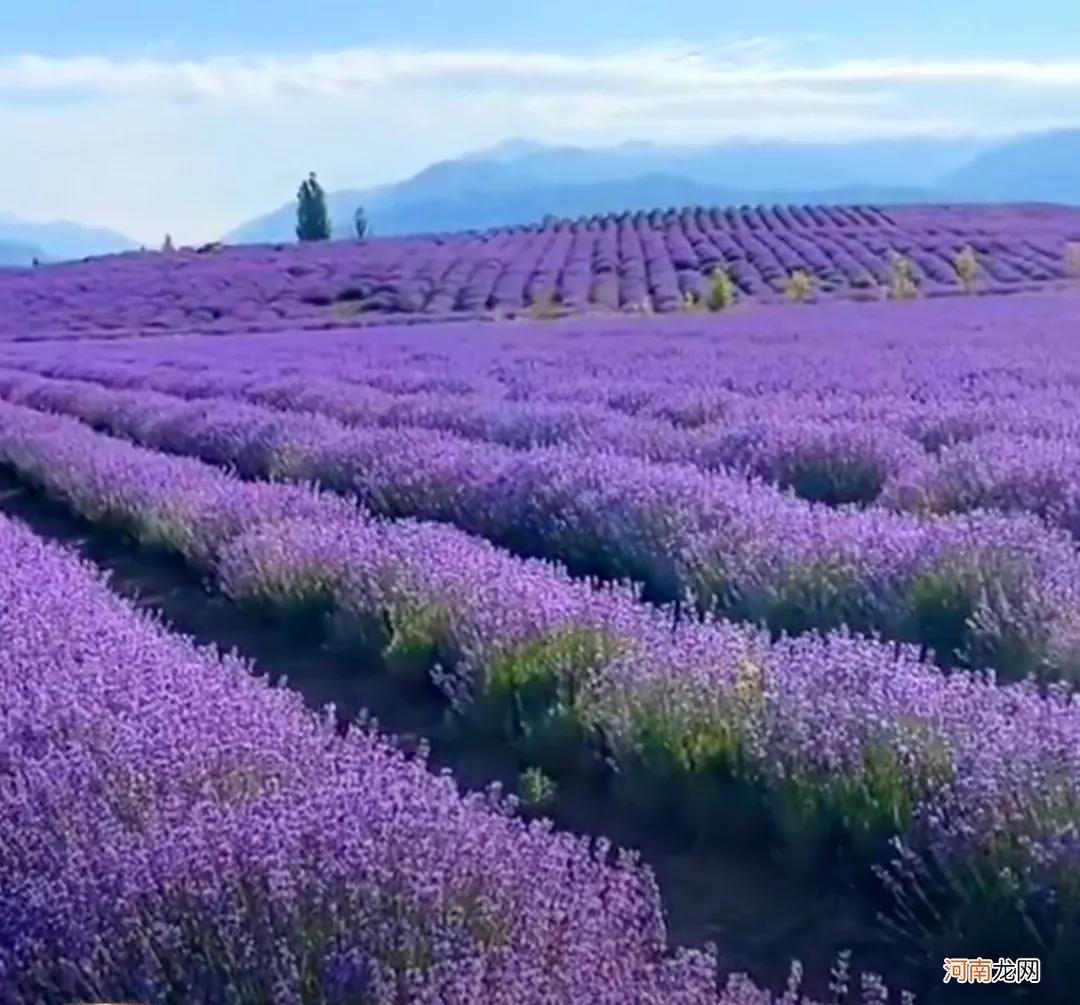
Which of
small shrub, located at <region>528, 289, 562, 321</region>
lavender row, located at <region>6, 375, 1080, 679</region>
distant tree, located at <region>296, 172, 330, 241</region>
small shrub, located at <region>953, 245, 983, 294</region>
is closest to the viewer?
lavender row, located at <region>6, 375, 1080, 679</region>

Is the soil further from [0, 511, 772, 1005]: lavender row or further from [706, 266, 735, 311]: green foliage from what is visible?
[706, 266, 735, 311]: green foliage

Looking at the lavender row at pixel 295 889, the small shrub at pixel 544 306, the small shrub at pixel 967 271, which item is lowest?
the small shrub at pixel 544 306

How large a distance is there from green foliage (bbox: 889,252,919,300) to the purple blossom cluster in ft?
0.74

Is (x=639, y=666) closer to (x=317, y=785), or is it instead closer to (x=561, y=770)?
(x=561, y=770)

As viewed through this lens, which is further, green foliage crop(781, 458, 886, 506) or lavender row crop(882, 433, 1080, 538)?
green foliage crop(781, 458, 886, 506)

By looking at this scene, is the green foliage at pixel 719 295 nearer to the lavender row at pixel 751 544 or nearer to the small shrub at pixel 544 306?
the small shrub at pixel 544 306

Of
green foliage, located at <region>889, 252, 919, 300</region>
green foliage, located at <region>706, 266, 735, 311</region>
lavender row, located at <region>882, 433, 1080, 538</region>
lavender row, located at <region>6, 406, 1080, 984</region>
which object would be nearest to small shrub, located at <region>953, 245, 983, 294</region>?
green foliage, located at <region>889, 252, 919, 300</region>

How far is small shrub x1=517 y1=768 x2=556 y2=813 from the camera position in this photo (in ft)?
12.6

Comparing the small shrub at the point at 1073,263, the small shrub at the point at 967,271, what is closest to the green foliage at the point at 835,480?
the small shrub at the point at 967,271

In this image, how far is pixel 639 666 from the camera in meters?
3.91

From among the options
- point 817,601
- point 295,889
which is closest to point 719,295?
point 817,601

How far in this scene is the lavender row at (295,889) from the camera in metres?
2.29

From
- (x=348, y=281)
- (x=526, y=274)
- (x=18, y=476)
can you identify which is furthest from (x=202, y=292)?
(x=18, y=476)

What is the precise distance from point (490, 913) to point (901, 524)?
299cm
